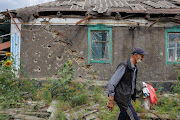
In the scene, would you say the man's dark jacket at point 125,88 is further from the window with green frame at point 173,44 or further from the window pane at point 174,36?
the window pane at point 174,36

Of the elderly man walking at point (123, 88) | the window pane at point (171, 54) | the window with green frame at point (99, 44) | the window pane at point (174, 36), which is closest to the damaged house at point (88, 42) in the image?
the window with green frame at point (99, 44)

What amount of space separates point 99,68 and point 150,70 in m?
2.32

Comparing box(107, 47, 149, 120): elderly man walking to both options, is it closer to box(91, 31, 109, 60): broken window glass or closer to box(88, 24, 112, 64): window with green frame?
box(88, 24, 112, 64): window with green frame

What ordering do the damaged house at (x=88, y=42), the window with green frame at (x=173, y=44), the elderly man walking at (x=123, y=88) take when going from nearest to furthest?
the elderly man walking at (x=123, y=88), the damaged house at (x=88, y=42), the window with green frame at (x=173, y=44)

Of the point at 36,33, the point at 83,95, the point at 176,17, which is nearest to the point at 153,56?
the point at 176,17

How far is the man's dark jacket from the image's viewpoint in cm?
253

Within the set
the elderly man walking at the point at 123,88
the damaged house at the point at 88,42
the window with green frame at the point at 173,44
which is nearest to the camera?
the elderly man walking at the point at 123,88

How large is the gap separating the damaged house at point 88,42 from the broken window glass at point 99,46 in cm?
9

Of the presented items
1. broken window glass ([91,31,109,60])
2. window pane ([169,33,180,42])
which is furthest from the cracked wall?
window pane ([169,33,180,42])

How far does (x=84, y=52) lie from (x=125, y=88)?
4.42 meters

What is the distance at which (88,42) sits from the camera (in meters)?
6.83

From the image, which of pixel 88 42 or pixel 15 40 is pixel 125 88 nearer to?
pixel 88 42

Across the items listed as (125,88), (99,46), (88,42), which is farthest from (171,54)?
(125,88)

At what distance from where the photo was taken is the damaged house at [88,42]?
268 inches
